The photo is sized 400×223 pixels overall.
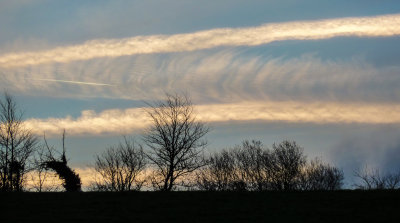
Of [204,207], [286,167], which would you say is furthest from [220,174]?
[204,207]

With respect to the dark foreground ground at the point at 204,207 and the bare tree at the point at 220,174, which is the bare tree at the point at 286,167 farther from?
the dark foreground ground at the point at 204,207

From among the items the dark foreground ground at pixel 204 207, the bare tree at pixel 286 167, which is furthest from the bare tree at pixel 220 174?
the dark foreground ground at pixel 204 207

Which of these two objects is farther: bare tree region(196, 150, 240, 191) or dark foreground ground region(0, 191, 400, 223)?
bare tree region(196, 150, 240, 191)

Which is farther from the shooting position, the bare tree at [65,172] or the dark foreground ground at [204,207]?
the bare tree at [65,172]

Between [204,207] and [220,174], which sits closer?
[204,207]

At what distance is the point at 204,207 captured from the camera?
2375cm

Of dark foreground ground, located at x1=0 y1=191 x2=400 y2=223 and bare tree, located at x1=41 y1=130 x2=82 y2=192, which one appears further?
bare tree, located at x1=41 y1=130 x2=82 y2=192

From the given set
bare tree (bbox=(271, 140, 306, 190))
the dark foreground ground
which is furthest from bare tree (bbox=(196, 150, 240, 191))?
the dark foreground ground

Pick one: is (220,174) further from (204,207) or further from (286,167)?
(204,207)

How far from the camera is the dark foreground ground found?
850 inches

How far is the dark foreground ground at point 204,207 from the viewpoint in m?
21.6

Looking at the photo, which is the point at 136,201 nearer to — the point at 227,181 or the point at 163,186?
the point at 163,186

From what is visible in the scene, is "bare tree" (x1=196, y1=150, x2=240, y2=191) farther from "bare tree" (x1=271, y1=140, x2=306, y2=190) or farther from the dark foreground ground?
the dark foreground ground

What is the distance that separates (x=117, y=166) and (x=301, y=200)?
52.8 metres
